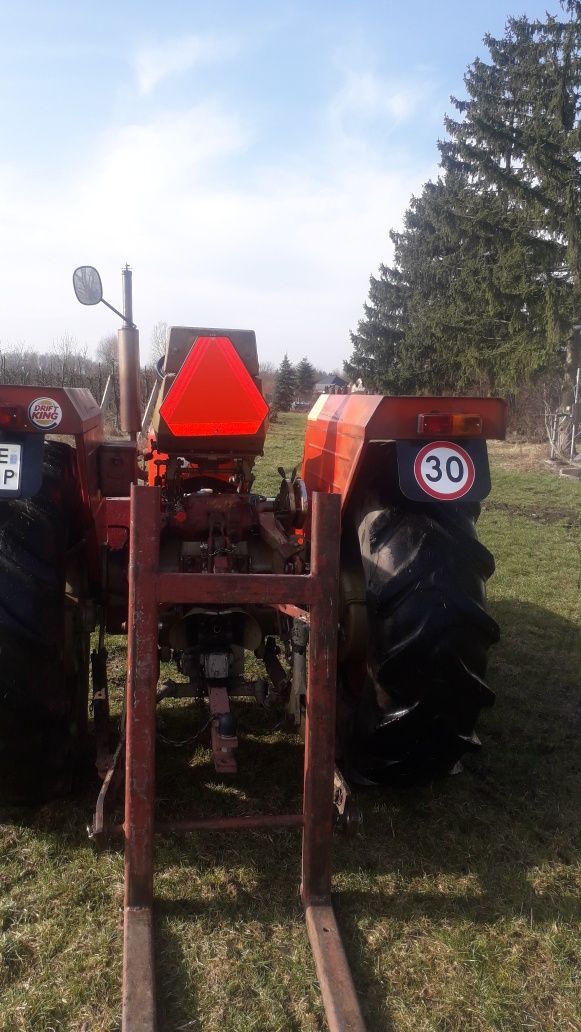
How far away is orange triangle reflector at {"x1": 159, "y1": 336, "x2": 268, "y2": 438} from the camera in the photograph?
2.70m

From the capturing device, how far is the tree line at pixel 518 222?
1786cm

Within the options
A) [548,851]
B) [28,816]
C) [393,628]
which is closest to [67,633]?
A: [28,816]

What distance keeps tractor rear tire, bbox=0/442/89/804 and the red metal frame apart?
1.39ft

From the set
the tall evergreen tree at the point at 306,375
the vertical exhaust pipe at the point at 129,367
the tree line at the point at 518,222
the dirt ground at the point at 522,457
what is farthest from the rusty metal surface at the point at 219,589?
the tall evergreen tree at the point at 306,375

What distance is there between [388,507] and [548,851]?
140 cm

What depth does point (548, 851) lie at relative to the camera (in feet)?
8.88

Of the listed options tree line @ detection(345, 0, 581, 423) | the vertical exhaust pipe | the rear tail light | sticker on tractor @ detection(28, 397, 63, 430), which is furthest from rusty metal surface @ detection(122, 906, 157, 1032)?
tree line @ detection(345, 0, 581, 423)

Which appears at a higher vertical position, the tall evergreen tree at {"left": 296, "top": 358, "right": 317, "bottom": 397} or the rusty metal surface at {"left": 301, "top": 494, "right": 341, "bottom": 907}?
the tall evergreen tree at {"left": 296, "top": 358, "right": 317, "bottom": 397}

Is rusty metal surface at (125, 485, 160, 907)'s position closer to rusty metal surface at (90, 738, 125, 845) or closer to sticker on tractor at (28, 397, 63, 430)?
rusty metal surface at (90, 738, 125, 845)

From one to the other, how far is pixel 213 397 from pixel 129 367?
0.86 meters

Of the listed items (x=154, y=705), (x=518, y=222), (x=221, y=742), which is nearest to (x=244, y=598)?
(x=154, y=705)

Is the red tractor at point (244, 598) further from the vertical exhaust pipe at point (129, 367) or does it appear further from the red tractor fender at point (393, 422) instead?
the vertical exhaust pipe at point (129, 367)

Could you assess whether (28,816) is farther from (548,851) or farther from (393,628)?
(548,851)

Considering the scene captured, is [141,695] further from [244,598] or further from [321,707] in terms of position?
[321,707]
